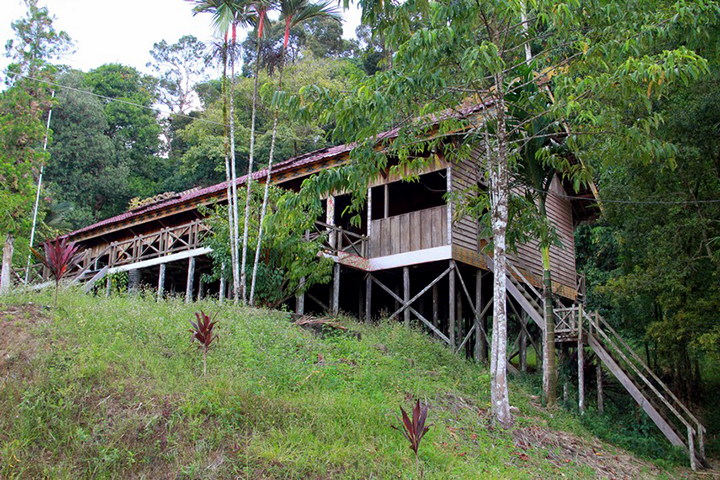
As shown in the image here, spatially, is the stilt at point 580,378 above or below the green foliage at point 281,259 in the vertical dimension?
below

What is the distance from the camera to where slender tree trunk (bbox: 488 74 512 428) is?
949cm

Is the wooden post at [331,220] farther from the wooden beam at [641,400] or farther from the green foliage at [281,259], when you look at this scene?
the wooden beam at [641,400]

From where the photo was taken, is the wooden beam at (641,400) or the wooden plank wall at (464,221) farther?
the wooden plank wall at (464,221)

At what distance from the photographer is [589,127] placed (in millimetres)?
10547

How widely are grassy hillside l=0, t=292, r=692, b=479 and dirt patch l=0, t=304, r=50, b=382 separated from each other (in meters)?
0.02

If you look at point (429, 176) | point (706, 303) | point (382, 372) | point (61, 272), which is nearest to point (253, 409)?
point (382, 372)

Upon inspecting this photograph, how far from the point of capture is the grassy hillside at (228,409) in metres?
6.68

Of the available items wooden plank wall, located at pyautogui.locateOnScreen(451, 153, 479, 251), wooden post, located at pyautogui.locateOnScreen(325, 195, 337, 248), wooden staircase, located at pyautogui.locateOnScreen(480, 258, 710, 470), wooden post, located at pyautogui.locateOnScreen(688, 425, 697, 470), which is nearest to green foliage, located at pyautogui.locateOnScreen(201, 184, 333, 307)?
wooden post, located at pyautogui.locateOnScreen(325, 195, 337, 248)

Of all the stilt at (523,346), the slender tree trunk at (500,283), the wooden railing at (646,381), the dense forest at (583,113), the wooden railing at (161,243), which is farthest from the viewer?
the wooden railing at (161,243)

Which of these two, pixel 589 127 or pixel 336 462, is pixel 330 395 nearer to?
pixel 336 462

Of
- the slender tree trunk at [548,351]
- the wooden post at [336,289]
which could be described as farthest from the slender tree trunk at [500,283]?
the wooden post at [336,289]

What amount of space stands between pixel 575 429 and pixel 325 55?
37.5 meters

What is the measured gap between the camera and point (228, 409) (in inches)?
288

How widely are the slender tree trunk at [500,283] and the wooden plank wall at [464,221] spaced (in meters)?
4.03
